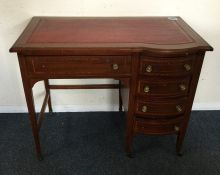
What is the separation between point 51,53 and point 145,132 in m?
0.77

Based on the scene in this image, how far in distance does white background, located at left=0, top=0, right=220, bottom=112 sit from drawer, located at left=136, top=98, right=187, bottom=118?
58 cm

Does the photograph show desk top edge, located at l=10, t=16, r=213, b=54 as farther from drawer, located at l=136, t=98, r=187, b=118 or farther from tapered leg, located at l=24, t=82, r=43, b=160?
drawer, located at l=136, t=98, r=187, b=118

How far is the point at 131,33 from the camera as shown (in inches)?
54.2

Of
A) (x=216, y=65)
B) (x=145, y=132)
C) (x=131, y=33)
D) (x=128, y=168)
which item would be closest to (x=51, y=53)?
(x=131, y=33)

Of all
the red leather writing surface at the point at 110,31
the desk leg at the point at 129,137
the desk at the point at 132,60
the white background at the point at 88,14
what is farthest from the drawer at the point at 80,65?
the white background at the point at 88,14

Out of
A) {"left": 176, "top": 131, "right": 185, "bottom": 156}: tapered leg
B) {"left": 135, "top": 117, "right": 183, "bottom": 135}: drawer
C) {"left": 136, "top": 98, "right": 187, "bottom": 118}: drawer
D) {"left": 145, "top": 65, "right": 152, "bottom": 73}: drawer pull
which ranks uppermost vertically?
{"left": 145, "top": 65, "right": 152, "bottom": 73}: drawer pull

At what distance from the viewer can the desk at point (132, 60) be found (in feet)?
3.95

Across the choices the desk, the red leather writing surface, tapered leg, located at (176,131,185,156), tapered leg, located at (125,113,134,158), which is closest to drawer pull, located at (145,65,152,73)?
the desk

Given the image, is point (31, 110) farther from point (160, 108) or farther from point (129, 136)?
point (160, 108)

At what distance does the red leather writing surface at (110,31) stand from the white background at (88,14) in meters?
0.09

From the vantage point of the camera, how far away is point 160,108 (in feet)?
4.65

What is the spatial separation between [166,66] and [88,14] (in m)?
0.72

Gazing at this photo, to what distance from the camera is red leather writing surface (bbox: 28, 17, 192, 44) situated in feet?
4.22

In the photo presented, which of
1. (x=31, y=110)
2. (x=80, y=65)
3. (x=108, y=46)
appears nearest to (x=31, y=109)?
(x=31, y=110)
